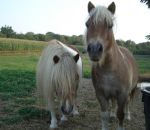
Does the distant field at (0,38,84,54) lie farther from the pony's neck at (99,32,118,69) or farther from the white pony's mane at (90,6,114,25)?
the white pony's mane at (90,6,114,25)

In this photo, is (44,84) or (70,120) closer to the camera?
(44,84)

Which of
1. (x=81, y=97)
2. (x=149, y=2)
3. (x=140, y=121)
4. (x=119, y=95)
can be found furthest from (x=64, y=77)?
(x=149, y=2)

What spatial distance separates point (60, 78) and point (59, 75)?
0.18ft

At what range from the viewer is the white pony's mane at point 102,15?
4551 millimetres

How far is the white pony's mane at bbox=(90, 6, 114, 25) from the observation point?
4.55 meters

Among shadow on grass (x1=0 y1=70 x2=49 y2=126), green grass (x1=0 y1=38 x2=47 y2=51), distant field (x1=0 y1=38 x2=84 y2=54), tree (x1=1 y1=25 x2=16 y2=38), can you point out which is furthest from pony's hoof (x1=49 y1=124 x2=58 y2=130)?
tree (x1=1 y1=25 x2=16 y2=38)

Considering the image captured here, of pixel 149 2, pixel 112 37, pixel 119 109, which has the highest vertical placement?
pixel 149 2

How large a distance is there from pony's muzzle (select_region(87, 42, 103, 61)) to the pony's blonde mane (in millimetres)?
1090

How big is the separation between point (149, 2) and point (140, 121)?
1200 centimetres

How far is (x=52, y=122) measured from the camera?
5.95 meters

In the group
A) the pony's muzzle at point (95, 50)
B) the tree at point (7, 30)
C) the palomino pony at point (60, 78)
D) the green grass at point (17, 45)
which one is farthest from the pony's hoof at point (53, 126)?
the tree at point (7, 30)

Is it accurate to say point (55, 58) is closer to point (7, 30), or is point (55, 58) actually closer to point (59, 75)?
point (59, 75)

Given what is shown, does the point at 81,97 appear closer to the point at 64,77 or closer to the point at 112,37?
the point at 64,77

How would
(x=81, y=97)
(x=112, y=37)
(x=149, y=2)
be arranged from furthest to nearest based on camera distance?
1. (x=149, y=2)
2. (x=81, y=97)
3. (x=112, y=37)
